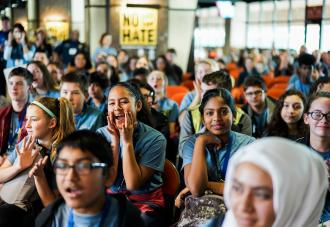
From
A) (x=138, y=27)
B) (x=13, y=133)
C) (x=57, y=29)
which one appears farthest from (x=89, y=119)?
(x=57, y=29)

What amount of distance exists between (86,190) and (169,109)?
151 inches

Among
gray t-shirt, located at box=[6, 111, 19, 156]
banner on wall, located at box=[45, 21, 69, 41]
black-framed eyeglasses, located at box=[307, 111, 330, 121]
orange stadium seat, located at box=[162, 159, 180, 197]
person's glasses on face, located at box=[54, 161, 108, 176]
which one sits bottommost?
orange stadium seat, located at box=[162, 159, 180, 197]

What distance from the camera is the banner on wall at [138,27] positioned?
11.0m

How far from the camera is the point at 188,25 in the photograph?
11633 mm

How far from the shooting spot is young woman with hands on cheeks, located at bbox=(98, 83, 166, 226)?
3.04m

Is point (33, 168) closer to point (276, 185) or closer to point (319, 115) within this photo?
point (276, 185)

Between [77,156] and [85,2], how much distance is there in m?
9.36

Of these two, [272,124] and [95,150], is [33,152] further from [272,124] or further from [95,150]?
[272,124]

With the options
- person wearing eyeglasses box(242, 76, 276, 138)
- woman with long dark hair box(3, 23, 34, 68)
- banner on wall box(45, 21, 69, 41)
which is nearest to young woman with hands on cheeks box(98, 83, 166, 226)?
person wearing eyeglasses box(242, 76, 276, 138)

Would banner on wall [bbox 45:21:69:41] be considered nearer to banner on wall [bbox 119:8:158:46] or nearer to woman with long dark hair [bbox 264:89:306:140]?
banner on wall [bbox 119:8:158:46]

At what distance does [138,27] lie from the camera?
1112 centimetres

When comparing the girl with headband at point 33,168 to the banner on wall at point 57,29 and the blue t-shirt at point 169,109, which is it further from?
the banner on wall at point 57,29

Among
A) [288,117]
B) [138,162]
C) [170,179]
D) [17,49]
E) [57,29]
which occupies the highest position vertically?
[57,29]

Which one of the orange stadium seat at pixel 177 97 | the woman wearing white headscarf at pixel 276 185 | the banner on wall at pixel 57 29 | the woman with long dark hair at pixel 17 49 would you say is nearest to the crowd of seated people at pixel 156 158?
the woman wearing white headscarf at pixel 276 185
